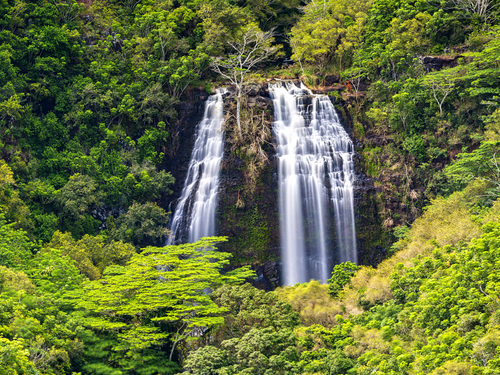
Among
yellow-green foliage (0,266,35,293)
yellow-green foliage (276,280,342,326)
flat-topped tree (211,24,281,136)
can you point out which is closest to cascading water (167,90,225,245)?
A: flat-topped tree (211,24,281,136)

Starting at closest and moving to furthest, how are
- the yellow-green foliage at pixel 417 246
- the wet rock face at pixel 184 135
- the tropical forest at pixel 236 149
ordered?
1. the yellow-green foliage at pixel 417 246
2. the tropical forest at pixel 236 149
3. the wet rock face at pixel 184 135

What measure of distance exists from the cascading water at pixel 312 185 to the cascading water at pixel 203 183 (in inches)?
163

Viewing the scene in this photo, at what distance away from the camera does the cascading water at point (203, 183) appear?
32062 millimetres

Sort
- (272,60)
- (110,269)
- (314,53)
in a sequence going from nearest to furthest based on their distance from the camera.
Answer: (110,269) < (314,53) < (272,60)

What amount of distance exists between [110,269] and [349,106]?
20.8 metres

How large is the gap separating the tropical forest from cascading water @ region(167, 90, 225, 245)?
0.32ft

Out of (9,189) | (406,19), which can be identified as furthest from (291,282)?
(406,19)

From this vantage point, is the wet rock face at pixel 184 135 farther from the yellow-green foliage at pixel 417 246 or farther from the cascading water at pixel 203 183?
the yellow-green foliage at pixel 417 246

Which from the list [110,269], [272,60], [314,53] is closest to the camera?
[110,269]

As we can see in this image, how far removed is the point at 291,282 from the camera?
3058cm

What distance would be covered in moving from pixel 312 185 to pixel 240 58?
1009cm

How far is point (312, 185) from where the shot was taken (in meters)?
31.9

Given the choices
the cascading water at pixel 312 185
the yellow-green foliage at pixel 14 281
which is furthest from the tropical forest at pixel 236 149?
the yellow-green foliage at pixel 14 281

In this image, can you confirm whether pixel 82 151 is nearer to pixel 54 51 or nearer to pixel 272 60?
pixel 54 51
